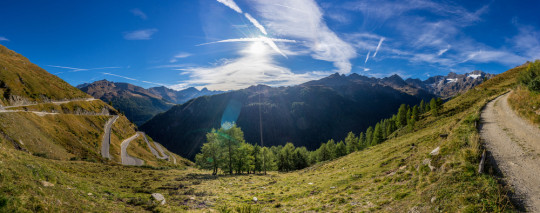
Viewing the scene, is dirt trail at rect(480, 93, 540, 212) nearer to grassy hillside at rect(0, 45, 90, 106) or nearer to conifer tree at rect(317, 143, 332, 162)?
conifer tree at rect(317, 143, 332, 162)

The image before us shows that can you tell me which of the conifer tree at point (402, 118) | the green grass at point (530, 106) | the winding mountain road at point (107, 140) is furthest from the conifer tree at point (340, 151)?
the winding mountain road at point (107, 140)

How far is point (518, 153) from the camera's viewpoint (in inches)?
469

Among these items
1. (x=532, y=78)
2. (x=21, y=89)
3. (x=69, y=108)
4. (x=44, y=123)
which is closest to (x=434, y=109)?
(x=532, y=78)

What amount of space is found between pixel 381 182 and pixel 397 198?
437cm

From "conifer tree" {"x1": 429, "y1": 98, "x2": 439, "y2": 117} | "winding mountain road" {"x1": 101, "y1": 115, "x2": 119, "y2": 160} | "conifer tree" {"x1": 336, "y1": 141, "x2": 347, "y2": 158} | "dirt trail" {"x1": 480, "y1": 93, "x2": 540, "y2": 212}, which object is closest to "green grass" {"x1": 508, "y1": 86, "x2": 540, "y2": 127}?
"dirt trail" {"x1": 480, "y1": 93, "x2": 540, "y2": 212}

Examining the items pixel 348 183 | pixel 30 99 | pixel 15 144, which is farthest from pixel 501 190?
pixel 30 99

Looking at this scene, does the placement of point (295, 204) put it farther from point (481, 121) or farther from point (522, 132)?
point (481, 121)

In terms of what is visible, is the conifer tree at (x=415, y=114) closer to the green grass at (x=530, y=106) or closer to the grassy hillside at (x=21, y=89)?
the green grass at (x=530, y=106)

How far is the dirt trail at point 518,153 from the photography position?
8.52 meters

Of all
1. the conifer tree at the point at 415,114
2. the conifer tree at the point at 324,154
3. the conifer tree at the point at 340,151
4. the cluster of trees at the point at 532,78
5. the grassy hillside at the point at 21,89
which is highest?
the grassy hillside at the point at 21,89

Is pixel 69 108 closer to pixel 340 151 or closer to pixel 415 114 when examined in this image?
pixel 340 151

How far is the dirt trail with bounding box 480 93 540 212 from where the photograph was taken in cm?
852

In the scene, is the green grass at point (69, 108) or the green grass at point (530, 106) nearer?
the green grass at point (530, 106)

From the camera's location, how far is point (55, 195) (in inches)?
424
